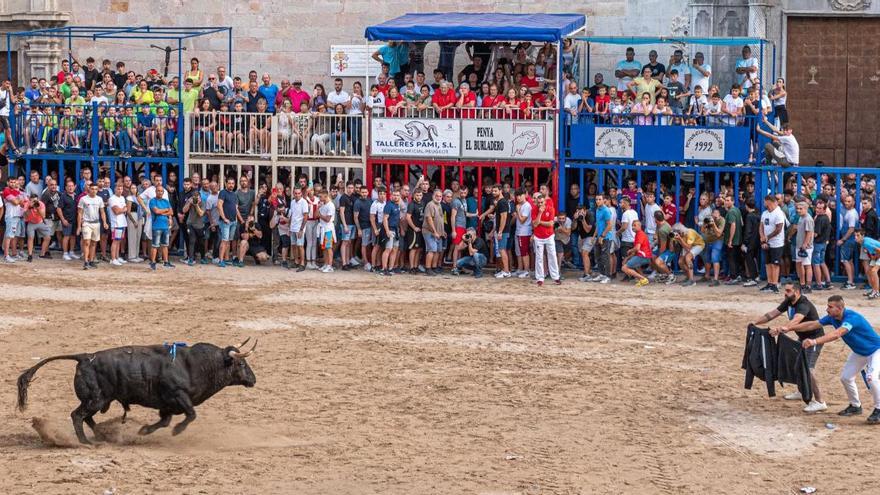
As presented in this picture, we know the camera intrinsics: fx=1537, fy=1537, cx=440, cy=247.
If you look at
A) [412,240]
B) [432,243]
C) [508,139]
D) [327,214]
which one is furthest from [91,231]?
[508,139]

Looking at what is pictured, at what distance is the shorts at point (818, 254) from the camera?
27.0 m

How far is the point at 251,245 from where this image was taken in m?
30.2

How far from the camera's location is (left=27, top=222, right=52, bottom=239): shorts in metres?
29.9

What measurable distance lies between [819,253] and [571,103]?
19.1 ft

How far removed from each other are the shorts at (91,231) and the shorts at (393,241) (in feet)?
18.2

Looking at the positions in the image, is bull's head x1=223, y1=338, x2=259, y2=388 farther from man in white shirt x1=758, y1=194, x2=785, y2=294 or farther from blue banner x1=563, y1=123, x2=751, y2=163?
blue banner x1=563, y1=123, x2=751, y2=163

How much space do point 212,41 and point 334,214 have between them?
328 inches

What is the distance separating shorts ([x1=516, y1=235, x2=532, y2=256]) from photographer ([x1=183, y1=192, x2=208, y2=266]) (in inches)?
242

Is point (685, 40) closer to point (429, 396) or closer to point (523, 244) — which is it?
point (523, 244)

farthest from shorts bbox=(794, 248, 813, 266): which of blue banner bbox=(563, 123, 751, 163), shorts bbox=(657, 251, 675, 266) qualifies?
blue banner bbox=(563, 123, 751, 163)

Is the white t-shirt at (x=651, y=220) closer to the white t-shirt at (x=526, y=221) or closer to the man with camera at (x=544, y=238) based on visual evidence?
the man with camera at (x=544, y=238)

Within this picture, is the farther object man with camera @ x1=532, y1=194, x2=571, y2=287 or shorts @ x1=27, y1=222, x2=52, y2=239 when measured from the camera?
shorts @ x1=27, y1=222, x2=52, y2=239

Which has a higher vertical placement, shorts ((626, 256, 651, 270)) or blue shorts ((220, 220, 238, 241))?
blue shorts ((220, 220, 238, 241))

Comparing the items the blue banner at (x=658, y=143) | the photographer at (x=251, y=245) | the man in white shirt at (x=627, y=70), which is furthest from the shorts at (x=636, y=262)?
the photographer at (x=251, y=245)
